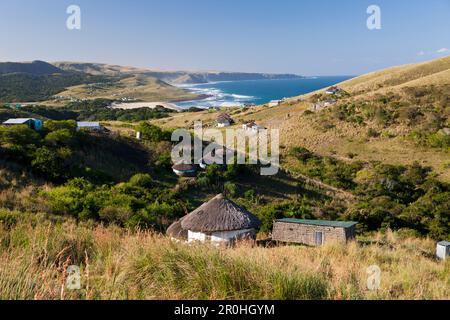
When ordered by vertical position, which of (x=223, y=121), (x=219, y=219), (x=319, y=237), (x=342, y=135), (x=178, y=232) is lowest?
(x=319, y=237)

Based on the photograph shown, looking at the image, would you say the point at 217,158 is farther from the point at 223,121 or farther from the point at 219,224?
the point at 223,121

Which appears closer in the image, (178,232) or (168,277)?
(168,277)

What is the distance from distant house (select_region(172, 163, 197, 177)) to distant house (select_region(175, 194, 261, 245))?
12.6 metres

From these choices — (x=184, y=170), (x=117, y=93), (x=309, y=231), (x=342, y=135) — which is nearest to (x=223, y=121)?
(x=342, y=135)

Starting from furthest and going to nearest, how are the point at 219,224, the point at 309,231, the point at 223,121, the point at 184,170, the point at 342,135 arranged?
the point at 223,121
the point at 342,135
the point at 184,170
the point at 309,231
the point at 219,224

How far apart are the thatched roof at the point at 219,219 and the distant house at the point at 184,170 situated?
1243 cm

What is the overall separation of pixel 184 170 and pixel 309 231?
13487 millimetres

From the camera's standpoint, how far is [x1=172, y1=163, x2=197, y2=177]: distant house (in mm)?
31266

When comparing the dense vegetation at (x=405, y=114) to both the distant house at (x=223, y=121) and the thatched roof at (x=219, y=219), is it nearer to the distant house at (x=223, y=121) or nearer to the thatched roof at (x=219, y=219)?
the distant house at (x=223, y=121)

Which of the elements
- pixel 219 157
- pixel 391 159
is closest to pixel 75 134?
pixel 219 157

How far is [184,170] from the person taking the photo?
3123 cm

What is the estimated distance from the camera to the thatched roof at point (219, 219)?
17750 mm

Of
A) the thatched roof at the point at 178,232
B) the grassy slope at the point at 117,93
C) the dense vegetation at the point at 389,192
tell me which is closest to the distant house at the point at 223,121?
the dense vegetation at the point at 389,192
